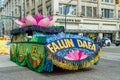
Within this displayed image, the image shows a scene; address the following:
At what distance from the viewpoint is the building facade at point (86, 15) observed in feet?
148

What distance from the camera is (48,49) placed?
389 inches

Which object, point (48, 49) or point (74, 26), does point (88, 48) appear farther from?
point (74, 26)

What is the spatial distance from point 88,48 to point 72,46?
79 cm

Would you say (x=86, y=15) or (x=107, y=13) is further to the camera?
(x=107, y=13)

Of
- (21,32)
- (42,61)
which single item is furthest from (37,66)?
(21,32)

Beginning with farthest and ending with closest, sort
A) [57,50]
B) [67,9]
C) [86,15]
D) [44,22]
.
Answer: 1. [86,15]
2. [67,9]
3. [44,22]
4. [57,50]

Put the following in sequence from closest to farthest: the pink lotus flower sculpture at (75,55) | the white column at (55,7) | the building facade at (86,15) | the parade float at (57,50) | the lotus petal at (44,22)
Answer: the parade float at (57,50) → the pink lotus flower sculpture at (75,55) → the lotus petal at (44,22) → the white column at (55,7) → the building facade at (86,15)

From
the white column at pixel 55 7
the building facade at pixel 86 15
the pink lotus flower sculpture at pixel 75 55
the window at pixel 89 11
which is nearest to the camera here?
the pink lotus flower sculpture at pixel 75 55

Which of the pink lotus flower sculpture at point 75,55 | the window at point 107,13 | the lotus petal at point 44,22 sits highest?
the window at point 107,13

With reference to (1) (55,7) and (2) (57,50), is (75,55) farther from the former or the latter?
(1) (55,7)

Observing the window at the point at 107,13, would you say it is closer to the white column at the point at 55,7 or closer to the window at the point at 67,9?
the window at the point at 67,9

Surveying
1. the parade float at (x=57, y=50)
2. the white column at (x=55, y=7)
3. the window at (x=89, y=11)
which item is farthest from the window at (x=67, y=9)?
the parade float at (x=57, y=50)

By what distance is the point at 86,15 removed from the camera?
1922 inches

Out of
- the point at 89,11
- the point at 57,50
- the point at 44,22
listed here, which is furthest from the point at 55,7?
the point at 57,50
